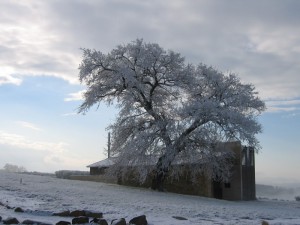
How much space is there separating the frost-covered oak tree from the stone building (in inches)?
84.0

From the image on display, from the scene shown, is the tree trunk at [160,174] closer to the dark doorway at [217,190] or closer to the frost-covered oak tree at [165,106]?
the frost-covered oak tree at [165,106]

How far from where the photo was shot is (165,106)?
41.0 metres

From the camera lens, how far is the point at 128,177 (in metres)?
45.9

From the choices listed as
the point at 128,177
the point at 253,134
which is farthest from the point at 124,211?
the point at 128,177

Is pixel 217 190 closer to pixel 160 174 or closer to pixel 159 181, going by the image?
pixel 159 181

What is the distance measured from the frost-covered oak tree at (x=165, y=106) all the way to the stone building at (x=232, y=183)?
2.13 m

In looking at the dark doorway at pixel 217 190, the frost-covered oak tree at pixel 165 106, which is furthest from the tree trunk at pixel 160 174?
the dark doorway at pixel 217 190

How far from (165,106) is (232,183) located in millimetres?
9854

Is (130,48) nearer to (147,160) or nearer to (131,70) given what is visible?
(131,70)

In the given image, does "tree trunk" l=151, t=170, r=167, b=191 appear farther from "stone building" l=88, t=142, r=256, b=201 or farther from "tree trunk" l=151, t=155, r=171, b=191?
"stone building" l=88, t=142, r=256, b=201

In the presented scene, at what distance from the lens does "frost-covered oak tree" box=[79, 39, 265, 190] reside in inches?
1466

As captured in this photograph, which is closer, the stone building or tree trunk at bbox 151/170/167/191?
tree trunk at bbox 151/170/167/191

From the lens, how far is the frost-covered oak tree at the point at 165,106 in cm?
3724

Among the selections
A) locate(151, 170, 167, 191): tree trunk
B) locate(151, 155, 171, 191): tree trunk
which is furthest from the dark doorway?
locate(151, 170, 167, 191): tree trunk
